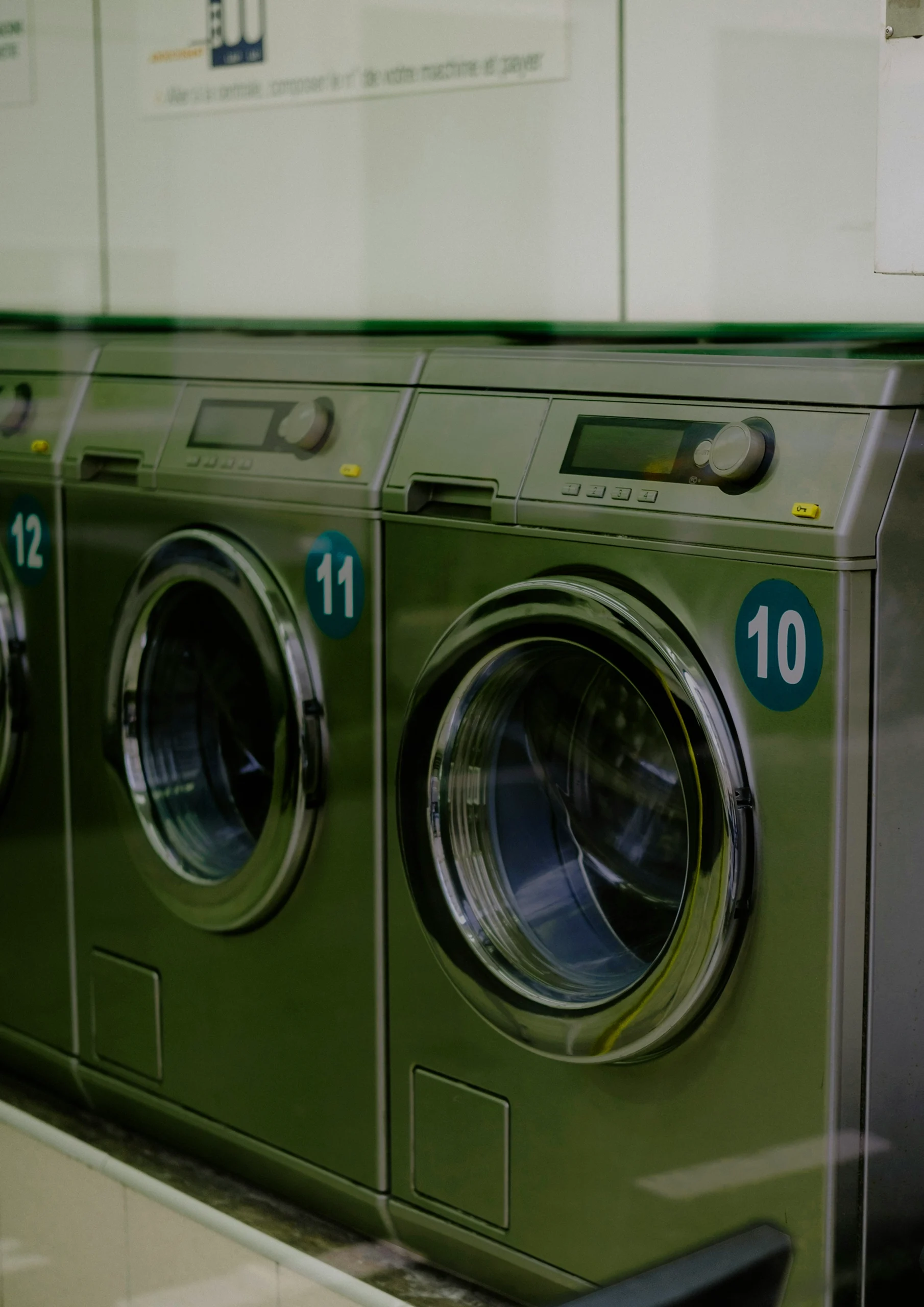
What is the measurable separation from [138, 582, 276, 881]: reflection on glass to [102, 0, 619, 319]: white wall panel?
1.89 ft

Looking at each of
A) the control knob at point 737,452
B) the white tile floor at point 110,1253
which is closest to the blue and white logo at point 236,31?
the control knob at point 737,452

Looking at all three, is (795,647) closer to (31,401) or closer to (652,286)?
(652,286)

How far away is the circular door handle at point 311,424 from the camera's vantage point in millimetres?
2199

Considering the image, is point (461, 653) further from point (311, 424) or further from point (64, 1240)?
point (64, 1240)

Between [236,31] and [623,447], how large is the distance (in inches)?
48.2

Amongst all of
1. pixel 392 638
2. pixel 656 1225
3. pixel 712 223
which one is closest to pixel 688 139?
pixel 712 223

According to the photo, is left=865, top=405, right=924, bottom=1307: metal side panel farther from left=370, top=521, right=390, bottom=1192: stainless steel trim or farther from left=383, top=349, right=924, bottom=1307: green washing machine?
left=370, top=521, right=390, bottom=1192: stainless steel trim

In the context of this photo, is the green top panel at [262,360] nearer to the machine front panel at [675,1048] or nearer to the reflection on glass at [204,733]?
the machine front panel at [675,1048]

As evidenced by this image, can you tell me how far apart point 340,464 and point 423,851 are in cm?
55

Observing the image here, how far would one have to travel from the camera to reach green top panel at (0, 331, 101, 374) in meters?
2.67

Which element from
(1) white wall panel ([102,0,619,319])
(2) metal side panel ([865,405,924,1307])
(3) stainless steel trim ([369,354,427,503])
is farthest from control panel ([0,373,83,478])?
(2) metal side panel ([865,405,924,1307])

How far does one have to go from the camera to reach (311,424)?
2.20 m

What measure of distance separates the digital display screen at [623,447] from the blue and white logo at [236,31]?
1103 millimetres

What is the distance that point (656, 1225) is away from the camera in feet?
6.16
